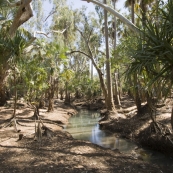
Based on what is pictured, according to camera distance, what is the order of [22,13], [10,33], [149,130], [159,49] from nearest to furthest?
1. [159,49]
2. [22,13]
3. [10,33]
4. [149,130]

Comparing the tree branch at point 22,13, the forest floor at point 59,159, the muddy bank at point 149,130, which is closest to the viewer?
the forest floor at point 59,159

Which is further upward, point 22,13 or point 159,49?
point 22,13

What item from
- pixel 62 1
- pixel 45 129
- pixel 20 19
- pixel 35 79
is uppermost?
pixel 62 1

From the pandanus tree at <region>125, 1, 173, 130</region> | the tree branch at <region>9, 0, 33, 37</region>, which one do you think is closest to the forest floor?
the pandanus tree at <region>125, 1, 173, 130</region>

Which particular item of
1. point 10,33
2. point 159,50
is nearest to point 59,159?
point 159,50

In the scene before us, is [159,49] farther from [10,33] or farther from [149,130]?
[10,33]

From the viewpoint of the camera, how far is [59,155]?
7281mm

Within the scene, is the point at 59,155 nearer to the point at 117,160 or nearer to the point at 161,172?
the point at 117,160

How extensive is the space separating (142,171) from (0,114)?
12152 mm

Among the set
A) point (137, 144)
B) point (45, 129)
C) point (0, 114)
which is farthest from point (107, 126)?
point (0, 114)

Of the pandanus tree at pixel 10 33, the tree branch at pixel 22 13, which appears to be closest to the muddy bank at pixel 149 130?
the pandanus tree at pixel 10 33

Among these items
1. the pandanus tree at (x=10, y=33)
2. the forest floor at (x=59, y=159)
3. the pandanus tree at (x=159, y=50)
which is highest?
the pandanus tree at (x=10, y=33)

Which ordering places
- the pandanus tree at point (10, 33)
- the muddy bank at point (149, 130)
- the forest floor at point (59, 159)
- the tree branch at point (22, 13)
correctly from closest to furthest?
the forest floor at point (59, 159)
the pandanus tree at point (10, 33)
the tree branch at point (22, 13)
the muddy bank at point (149, 130)

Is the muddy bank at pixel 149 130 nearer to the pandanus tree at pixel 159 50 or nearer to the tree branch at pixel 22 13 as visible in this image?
the pandanus tree at pixel 159 50
